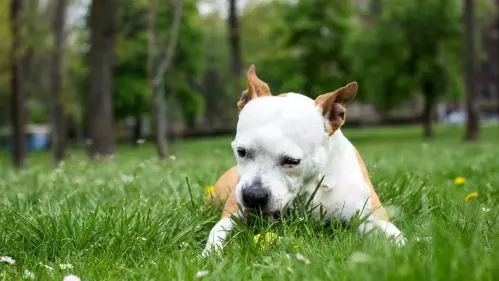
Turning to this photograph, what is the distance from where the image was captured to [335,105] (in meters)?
3.35

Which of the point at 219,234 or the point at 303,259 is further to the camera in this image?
the point at 219,234

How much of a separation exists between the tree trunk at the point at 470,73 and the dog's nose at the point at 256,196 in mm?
17945

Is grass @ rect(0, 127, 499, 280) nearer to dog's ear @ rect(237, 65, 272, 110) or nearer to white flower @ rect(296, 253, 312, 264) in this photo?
white flower @ rect(296, 253, 312, 264)

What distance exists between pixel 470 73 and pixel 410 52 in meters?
7.00

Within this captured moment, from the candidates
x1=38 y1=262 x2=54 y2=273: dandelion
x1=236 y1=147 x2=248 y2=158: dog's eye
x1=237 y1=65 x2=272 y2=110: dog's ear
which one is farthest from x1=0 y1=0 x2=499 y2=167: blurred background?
x1=38 y1=262 x2=54 y2=273: dandelion

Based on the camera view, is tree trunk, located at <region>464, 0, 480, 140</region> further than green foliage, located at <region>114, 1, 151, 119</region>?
No

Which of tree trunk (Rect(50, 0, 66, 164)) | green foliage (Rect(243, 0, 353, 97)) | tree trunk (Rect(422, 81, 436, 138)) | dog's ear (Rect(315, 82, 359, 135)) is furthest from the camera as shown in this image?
green foliage (Rect(243, 0, 353, 97))

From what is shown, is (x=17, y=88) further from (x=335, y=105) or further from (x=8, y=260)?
(x=8, y=260)

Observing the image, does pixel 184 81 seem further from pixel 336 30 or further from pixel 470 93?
pixel 470 93

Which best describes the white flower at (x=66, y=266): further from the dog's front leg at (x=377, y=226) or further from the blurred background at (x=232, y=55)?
the blurred background at (x=232, y=55)

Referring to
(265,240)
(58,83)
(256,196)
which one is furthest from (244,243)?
(58,83)

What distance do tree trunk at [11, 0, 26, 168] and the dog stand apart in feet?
50.1

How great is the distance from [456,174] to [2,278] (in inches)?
177

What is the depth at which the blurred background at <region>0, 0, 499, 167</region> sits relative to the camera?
14289 millimetres
